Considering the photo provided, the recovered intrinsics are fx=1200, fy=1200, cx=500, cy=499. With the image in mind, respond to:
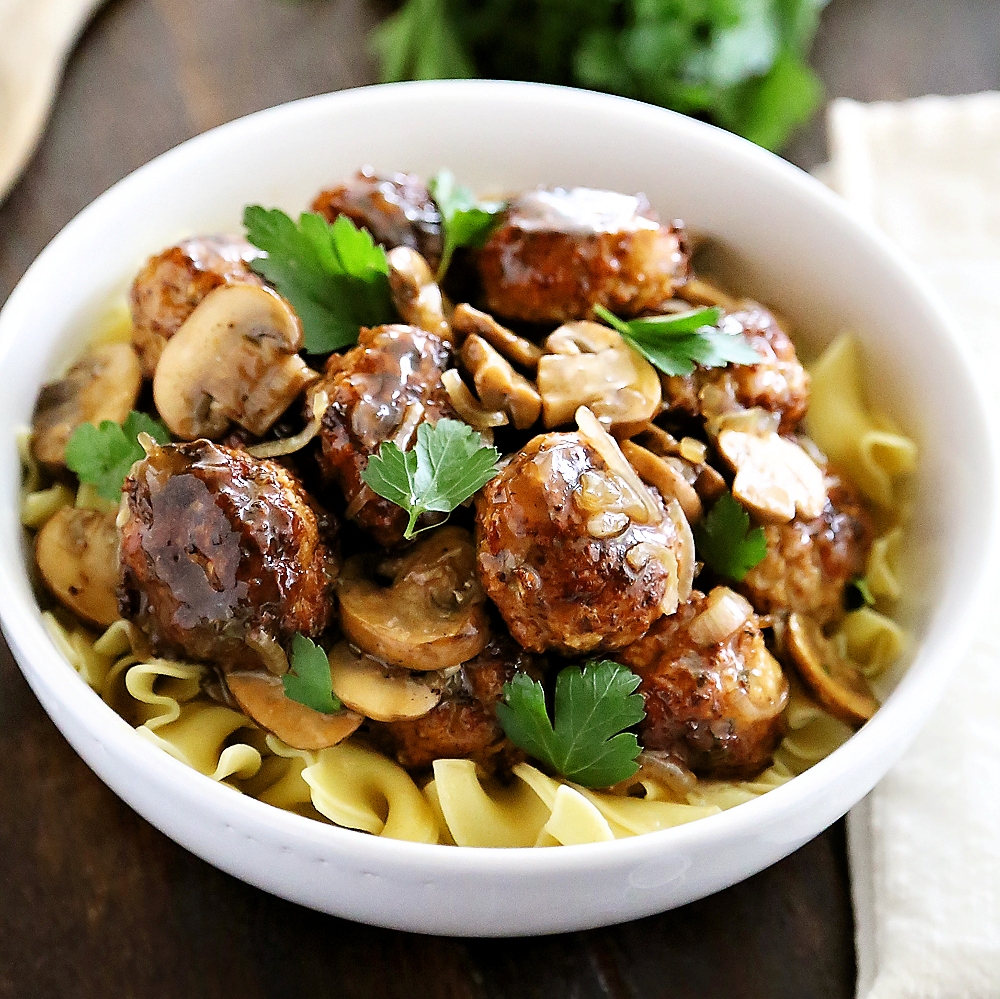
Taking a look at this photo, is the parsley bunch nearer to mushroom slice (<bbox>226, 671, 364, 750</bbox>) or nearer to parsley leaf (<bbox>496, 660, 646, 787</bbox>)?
parsley leaf (<bbox>496, 660, 646, 787</bbox>)

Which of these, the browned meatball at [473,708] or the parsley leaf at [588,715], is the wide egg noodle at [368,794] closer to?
the browned meatball at [473,708]

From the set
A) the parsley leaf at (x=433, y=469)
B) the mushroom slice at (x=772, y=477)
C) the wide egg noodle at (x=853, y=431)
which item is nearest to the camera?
the parsley leaf at (x=433, y=469)

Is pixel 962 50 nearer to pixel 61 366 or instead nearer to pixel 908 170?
pixel 908 170

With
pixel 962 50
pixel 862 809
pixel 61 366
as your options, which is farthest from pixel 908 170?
pixel 61 366

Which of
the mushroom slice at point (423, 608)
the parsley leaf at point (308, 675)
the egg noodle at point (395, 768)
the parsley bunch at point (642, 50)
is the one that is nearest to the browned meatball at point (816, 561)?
the egg noodle at point (395, 768)

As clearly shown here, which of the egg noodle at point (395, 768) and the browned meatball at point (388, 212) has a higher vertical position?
the browned meatball at point (388, 212)

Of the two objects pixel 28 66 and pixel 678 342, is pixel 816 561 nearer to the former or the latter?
pixel 678 342

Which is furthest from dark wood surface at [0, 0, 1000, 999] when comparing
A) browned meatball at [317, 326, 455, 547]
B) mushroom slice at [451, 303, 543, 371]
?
mushroom slice at [451, 303, 543, 371]
